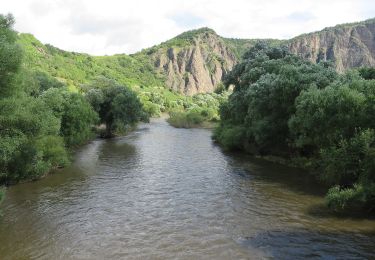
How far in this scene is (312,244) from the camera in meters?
25.3

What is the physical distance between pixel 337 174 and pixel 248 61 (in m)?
39.9

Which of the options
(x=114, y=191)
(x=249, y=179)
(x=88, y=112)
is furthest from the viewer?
(x=88, y=112)

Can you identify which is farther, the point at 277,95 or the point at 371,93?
the point at 277,95

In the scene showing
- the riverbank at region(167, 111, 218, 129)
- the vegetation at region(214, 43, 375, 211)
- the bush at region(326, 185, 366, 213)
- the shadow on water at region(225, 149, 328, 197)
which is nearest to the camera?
the bush at region(326, 185, 366, 213)

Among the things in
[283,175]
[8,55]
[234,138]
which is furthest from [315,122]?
[8,55]

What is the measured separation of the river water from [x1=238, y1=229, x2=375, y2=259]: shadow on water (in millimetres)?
59

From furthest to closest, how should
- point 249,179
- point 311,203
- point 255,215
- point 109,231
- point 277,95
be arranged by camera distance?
point 277,95, point 249,179, point 311,203, point 255,215, point 109,231

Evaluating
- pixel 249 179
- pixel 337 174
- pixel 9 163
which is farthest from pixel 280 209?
pixel 9 163

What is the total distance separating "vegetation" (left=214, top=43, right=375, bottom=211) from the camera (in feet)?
104

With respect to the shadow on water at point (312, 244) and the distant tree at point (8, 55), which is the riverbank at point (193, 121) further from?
the shadow on water at point (312, 244)

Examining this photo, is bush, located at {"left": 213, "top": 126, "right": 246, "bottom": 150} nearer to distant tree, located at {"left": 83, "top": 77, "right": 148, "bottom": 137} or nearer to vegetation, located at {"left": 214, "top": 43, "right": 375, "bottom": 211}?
vegetation, located at {"left": 214, "top": 43, "right": 375, "bottom": 211}

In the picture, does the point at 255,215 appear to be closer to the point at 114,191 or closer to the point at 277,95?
the point at 114,191

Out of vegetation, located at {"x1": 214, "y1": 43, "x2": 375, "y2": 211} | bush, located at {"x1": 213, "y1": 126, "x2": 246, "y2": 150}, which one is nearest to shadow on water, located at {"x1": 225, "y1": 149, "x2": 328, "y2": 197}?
vegetation, located at {"x1": 214, "y1": 43, "x2": 375, "y2": 211}

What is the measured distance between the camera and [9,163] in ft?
129
